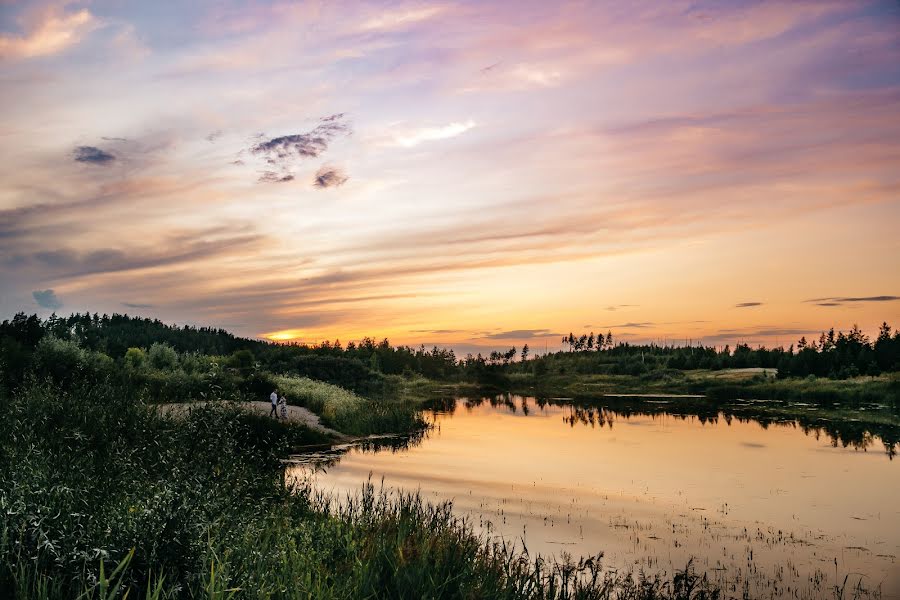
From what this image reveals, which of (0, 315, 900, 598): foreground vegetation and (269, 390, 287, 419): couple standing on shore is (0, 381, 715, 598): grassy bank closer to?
(0, 315, 900, 598): foreground vegetation

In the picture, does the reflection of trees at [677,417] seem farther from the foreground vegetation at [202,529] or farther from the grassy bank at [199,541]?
the grassy bank at [199,541]

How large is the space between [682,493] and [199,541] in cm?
1797

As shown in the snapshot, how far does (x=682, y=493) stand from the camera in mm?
21094

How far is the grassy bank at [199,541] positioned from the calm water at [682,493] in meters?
2.39

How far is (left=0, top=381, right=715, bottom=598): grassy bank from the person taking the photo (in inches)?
259

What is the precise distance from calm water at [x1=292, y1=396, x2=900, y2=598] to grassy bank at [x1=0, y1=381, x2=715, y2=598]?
239cm

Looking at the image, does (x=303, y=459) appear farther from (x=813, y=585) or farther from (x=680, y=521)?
(x=813, y=585)

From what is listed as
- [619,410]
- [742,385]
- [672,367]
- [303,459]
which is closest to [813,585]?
[303,459]

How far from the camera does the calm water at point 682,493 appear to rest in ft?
45.1

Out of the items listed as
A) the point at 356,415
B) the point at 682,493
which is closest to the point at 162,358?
the point at 356,415

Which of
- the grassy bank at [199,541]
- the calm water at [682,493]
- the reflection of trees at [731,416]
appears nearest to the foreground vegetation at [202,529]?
the grassy bank at [199,541]

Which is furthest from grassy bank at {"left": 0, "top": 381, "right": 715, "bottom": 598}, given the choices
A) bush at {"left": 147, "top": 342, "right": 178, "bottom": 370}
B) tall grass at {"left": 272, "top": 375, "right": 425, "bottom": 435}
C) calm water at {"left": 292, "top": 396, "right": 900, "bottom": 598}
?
bush at {"left": 147, "top": 342, "right": 178, "bottom": 370}

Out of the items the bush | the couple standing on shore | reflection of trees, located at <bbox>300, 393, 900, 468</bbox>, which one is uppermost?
the bush

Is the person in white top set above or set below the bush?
below
